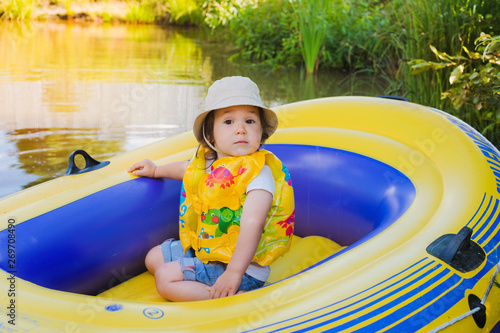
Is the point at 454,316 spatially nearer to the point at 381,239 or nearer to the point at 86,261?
the point at 381,239

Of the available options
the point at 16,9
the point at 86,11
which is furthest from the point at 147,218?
the point at 86,11

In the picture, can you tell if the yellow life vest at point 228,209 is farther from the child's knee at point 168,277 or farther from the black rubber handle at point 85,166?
the black rubber handle at point 85,166

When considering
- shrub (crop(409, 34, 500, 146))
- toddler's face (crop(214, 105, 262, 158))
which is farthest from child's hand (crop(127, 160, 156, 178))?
shrub (crop(409, 34, 500, 146))

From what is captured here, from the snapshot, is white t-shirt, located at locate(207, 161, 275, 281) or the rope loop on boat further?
white t-shirt, located at locate(207, 161, 275, 281)

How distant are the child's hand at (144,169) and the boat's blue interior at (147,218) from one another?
0.02 meters

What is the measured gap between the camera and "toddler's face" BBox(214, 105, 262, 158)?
1.49 meters

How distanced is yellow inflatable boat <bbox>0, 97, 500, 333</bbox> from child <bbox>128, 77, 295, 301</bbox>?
0.17m

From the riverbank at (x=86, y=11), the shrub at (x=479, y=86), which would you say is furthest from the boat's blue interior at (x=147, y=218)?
the riverbank at (x=86, y=11)

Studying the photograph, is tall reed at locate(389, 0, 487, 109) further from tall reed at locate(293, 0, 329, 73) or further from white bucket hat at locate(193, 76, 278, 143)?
tall reed at locate(293, 0, 329, 73)

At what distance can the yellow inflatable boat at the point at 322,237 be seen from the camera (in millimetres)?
1104

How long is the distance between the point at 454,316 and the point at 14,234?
3.59 ft

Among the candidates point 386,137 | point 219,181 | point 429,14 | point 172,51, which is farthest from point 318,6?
point 219,181

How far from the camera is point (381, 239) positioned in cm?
130

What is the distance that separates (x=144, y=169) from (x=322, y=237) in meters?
0.65
